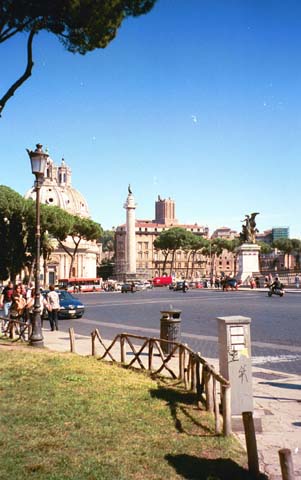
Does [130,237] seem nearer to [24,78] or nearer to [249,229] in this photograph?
[249,229]

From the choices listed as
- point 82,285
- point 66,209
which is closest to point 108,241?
point 66,209

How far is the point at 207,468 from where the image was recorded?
5.14m

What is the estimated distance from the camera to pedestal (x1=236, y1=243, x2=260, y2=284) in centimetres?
5634

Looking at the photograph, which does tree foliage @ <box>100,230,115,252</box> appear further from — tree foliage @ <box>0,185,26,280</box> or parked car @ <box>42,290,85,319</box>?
parked car @ <box>42,290,85,319</box>

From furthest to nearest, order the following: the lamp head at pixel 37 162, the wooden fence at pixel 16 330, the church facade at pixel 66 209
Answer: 1. the church facade at pixel 66 209
2. the wooden fence at pixel 16 330
3. the lamp head at pixel 37 162

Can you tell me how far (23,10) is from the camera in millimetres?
11914

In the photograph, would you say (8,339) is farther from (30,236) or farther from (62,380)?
(30,236)

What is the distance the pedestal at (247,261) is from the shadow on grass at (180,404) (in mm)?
48544

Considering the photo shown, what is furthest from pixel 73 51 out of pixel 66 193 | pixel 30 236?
pixel 66 193

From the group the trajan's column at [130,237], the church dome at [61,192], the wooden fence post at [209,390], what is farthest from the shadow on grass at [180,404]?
the church dome at [61,192]

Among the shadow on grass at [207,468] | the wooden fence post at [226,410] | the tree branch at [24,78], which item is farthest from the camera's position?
the tree branch at [24,78]

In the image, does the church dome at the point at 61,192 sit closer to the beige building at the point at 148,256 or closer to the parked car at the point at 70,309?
the beige building at the point at 148,256

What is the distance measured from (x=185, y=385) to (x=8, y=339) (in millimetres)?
8351

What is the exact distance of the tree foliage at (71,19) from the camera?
1183 centimetres
